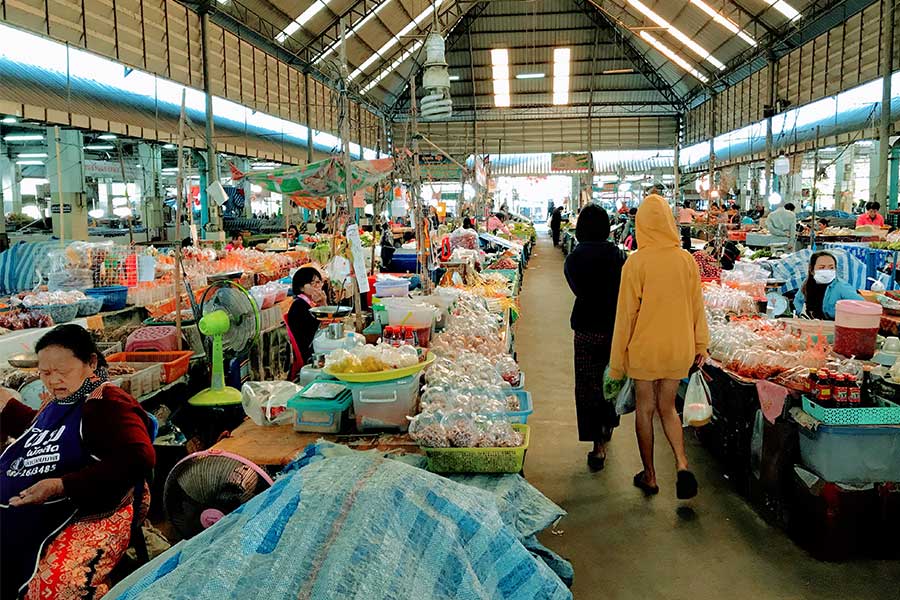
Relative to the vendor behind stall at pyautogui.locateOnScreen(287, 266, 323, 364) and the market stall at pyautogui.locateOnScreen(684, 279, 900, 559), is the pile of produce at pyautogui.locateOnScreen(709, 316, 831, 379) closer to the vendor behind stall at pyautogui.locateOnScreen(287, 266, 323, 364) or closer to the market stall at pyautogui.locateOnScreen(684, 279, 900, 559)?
the market stall at pyautogui.locateOnScreen(684, 279, 900, 559)

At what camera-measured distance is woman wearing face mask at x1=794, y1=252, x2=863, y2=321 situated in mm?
5270

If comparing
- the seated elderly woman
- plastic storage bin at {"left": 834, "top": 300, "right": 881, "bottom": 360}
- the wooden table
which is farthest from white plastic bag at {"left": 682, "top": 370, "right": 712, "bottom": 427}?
the seated elderly woman

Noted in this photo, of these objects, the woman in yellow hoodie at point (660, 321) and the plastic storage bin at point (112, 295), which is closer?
the woman in yellow hoodie at point (660, 321)

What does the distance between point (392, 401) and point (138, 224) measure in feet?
64.5

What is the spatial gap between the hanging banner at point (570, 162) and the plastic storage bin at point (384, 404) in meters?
25.2

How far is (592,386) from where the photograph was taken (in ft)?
14.4

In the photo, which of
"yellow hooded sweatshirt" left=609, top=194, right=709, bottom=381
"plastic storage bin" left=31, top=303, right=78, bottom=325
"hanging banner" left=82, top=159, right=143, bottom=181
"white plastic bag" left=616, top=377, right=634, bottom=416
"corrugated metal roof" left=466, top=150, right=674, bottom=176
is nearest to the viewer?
"yellow hooded sweatshirt" left=609, top=194, right=709, bottom=381

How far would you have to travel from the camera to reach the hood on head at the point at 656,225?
374cm

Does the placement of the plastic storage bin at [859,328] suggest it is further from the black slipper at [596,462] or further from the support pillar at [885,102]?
the support pillar at [885,102]

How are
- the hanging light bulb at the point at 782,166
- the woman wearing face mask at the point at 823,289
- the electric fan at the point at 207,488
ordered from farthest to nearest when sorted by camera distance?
the hanging light bulb at the point at 782,166
the woman wearing face mask at the point at 823,289
the electric fan at the point at 207,488

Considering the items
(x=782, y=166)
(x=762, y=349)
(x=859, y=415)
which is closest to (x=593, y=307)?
(x=762, y=349)

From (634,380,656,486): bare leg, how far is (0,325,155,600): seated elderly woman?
104 inches

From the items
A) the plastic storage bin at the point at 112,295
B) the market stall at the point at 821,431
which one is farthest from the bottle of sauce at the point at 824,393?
the plastic storage bin at the point at 112,295

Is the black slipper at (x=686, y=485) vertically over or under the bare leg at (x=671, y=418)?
under
